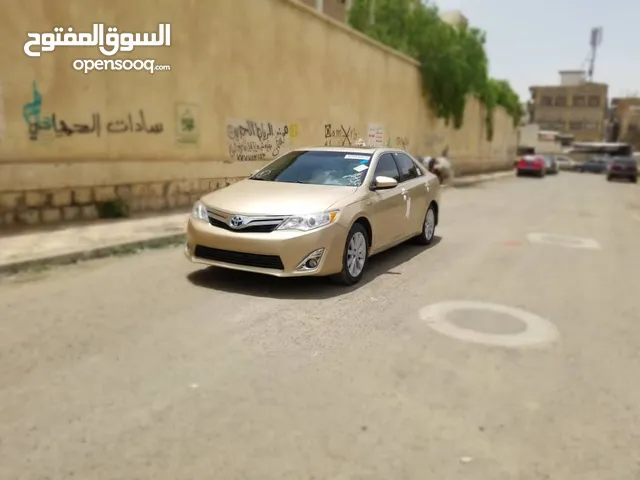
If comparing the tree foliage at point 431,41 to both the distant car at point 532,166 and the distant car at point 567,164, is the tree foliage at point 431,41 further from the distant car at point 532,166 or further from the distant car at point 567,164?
the distant car at point 567,164

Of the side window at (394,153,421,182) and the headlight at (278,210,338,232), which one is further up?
the side window at (394,153,421,182)

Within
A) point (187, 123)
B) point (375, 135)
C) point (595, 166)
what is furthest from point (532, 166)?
point (187, 123)

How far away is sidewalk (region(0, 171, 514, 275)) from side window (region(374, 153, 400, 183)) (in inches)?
137

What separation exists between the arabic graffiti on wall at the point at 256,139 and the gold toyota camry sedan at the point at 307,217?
19.5ft

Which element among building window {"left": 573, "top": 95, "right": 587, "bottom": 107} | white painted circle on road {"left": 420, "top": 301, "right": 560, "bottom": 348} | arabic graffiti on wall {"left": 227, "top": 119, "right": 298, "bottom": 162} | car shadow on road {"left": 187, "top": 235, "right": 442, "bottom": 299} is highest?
building window {"left": 573, "top": 95, "right": 587, "bottom": 107}

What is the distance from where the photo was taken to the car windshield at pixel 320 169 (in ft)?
22.3

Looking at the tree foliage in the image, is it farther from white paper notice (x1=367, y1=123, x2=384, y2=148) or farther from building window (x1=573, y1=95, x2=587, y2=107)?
building window (x1=573, y1=95, x2=587, y2=107)

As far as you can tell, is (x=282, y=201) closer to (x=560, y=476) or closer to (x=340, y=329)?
(x=340, y=329)

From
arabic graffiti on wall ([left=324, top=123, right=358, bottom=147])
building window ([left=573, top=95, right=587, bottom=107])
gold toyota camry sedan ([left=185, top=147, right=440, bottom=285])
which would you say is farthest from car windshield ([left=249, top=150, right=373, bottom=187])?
building window ([left=573, top=95, right=587, bottom=107])

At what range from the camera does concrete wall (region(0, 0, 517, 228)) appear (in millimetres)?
8836

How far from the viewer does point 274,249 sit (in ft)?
18.2

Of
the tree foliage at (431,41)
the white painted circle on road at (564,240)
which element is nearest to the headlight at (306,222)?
the white painted circle on road at (564,240)

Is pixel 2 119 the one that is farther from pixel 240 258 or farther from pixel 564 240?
pixel 564 240

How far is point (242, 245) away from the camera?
222 inches
